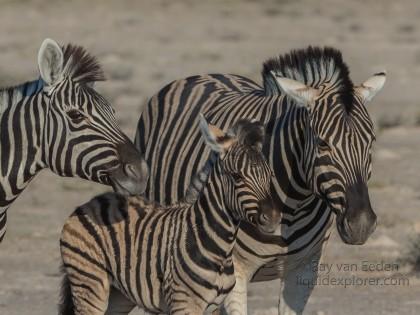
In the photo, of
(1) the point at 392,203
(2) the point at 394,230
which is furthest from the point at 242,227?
(1) the point at 392,203

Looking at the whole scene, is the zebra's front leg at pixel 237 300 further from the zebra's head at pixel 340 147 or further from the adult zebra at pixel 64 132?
the adult zebra at pixel 64 132

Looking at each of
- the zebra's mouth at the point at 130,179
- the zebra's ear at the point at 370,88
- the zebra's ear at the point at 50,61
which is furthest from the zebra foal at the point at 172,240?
the zebra's ear at the point at 370,88

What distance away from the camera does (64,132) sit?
7.77m

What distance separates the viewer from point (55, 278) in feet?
39.6

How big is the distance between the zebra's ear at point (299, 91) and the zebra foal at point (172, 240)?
0.56 metres

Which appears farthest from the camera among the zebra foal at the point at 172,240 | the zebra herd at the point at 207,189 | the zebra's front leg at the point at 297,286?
the zebra's front leg at the point at 297,286

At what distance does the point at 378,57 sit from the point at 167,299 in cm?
2574

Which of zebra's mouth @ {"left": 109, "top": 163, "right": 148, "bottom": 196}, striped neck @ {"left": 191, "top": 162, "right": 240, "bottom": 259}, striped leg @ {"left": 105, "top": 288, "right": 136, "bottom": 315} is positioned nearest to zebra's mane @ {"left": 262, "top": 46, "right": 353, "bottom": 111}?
striped neck @ {"left": 191, "top": 162, "right": 240, "bottom": 259}

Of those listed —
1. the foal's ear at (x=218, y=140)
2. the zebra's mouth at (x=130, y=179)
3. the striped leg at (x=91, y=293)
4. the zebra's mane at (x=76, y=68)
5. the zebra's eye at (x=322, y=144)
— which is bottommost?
the striped leg at (x=91, y=293)

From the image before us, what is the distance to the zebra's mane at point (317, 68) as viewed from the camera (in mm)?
8078

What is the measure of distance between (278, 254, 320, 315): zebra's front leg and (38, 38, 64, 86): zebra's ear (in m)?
1.92

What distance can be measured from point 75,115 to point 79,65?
0.34m

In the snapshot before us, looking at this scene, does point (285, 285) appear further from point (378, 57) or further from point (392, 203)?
point (378, 57)

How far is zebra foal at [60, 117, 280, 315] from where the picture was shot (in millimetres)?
7316
